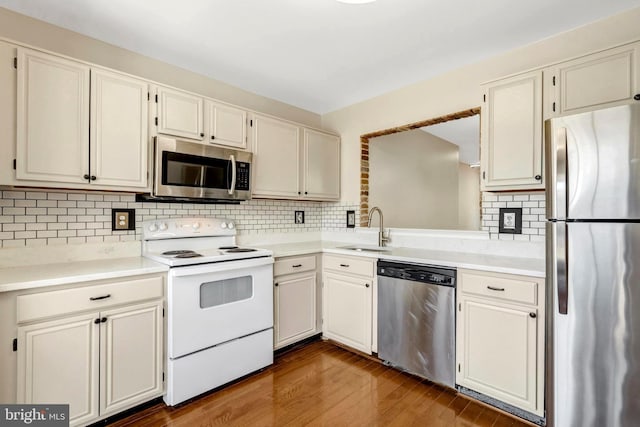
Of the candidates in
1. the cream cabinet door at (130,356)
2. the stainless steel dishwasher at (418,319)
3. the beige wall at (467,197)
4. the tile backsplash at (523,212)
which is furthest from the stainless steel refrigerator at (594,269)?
the beige wall at (467,197)

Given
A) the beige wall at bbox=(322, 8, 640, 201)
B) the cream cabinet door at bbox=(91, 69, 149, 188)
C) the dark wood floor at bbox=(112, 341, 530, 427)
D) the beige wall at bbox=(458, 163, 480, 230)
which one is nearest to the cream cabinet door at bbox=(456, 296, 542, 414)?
the dark wood floor at bbox=(112, 341, 530, 427)

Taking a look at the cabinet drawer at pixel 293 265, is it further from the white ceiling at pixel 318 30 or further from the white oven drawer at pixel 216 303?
the white ceiling at pixel 318 30

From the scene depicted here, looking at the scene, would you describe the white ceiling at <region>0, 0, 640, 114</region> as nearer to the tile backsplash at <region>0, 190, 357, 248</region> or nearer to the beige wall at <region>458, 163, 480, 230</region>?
the tile backsplash at <region>0, 190, 357, 248</region>

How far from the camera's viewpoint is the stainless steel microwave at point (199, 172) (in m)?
2.22

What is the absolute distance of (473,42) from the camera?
2.30 metres

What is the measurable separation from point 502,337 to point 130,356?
88.7 inches

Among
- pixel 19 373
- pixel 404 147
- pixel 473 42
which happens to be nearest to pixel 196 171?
pixel 19 373

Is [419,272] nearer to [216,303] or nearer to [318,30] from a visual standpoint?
[216,303]

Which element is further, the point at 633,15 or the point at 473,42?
the point at 473,42

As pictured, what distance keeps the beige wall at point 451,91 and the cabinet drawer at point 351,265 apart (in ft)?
2.94

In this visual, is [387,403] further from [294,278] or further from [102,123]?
[102,123]

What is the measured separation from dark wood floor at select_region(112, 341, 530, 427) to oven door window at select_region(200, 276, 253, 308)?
608 millimetres

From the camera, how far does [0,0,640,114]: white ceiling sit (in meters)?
1.91

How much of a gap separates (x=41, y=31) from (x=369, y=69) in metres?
2.33
